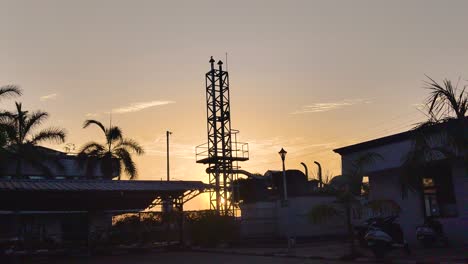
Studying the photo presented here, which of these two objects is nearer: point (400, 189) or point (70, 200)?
point (400, 189)

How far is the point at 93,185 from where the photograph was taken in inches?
1006

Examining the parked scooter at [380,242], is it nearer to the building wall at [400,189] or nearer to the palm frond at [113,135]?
the building wall at [400,189]

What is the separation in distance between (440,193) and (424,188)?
0.66m

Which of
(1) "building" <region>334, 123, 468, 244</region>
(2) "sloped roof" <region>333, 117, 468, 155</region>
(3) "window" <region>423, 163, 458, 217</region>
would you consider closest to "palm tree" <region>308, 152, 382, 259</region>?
(1) "building" <region>334, 123, 468, 244</region>

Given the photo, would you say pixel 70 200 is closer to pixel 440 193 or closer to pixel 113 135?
pixel 113 135

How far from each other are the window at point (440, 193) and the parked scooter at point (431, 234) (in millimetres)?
1084

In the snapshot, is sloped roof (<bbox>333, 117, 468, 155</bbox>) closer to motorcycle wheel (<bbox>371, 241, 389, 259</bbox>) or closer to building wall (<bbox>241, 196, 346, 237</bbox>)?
motorcycle wheel (<bbox>371, 241, 389, 259</bbox>)

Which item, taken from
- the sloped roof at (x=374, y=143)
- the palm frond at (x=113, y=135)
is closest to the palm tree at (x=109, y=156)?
the palm frond at (x=113, y=135)

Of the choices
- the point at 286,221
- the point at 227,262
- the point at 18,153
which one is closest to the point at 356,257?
the point at 227,262

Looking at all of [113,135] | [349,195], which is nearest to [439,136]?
[349,195]

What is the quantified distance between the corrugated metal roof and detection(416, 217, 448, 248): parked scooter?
43.9 ft

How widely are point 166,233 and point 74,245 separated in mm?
5494

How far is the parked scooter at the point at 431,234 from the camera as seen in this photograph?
18641mm

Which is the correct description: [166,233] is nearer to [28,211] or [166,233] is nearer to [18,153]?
[28,211]
